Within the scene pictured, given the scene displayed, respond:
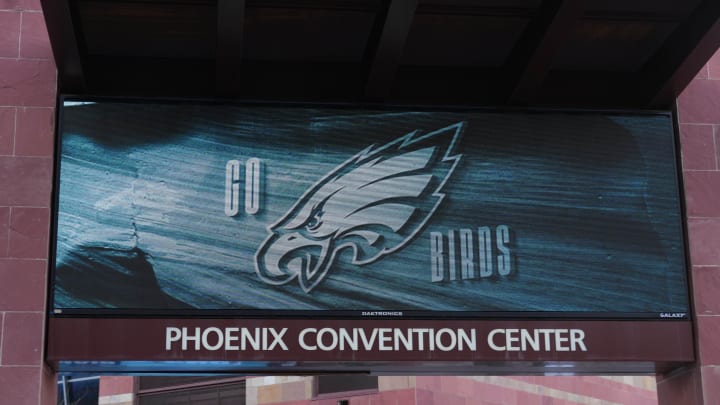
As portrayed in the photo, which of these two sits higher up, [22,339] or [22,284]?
[22,284]

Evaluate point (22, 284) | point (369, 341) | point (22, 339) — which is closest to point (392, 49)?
point (369, 341)

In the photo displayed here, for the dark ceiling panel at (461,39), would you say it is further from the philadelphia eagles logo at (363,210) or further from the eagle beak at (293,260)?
the eagle beak at (293,260)

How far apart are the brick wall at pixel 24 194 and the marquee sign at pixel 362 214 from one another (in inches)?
10.7

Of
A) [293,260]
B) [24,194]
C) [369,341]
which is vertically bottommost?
[369,341]

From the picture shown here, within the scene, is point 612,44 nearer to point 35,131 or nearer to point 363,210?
point 363,210

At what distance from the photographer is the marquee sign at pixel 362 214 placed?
567 inches

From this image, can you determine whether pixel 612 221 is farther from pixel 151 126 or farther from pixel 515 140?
pixel 151 126

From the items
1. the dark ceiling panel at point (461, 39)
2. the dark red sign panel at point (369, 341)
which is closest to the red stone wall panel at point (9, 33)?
the dark red sign panel at point (369, 341)

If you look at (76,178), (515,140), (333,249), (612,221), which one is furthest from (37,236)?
(612,221)

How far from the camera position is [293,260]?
1457 centimetres

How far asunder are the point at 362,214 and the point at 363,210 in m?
0.05

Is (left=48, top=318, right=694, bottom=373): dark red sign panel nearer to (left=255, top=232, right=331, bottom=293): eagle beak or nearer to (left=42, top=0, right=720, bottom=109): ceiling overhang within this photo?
(left=255, top=232, right=331, bottom=293): eagle beak

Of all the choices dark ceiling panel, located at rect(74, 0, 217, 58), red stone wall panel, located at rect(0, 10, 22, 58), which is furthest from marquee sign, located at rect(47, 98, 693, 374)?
red stone wall panel, located at rect(0, 10, 22, 58)

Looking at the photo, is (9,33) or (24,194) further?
(9,33)
